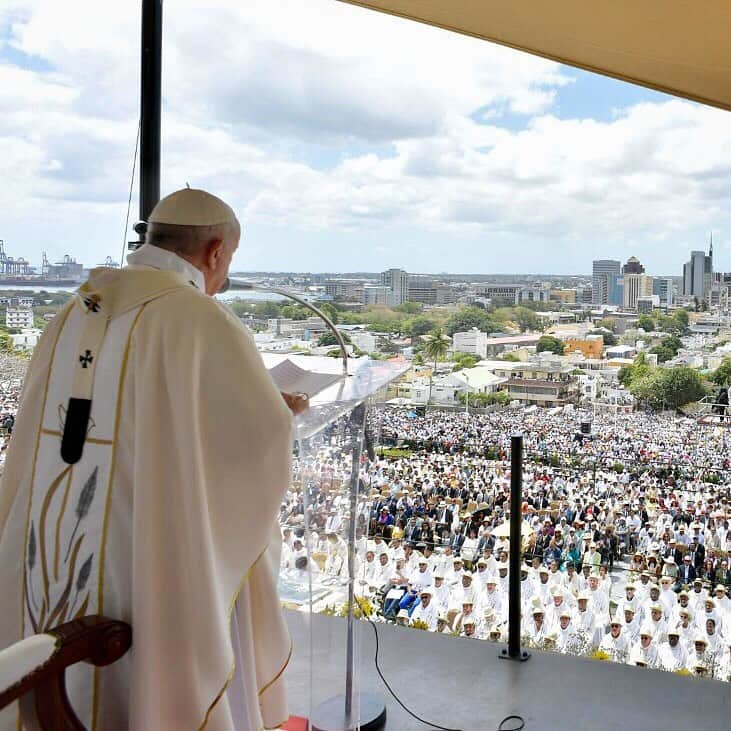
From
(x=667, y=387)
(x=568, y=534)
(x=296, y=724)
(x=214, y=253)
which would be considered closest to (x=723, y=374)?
(x=667, y=387)

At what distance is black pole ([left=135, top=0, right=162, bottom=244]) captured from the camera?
3.53 metres

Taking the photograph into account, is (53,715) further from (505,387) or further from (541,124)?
(541,124)

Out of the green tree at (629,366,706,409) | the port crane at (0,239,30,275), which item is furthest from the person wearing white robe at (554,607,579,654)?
the port crane at (0,239,30,275)

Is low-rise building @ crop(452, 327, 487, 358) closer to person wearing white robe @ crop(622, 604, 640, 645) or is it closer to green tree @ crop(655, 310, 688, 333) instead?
green tree @ crop(655, 310, 688, 333)

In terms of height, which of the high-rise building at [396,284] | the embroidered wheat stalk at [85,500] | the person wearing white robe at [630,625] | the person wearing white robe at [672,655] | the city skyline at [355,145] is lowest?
the person wearing white robe at [672,655]

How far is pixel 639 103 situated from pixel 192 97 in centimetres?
199

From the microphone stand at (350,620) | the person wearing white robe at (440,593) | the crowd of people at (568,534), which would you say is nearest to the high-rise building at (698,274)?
the crowd of people at (568,534)

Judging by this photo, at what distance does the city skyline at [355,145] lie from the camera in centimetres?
368

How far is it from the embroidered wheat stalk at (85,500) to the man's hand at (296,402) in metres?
0.45

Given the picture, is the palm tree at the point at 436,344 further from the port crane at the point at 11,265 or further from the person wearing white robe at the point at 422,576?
the port crane at the point at 11,265

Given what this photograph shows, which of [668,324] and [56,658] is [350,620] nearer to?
[56,658]

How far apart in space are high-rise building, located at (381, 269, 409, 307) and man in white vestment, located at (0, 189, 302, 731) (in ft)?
7.06

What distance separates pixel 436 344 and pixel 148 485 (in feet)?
8.22

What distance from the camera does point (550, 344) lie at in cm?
394
